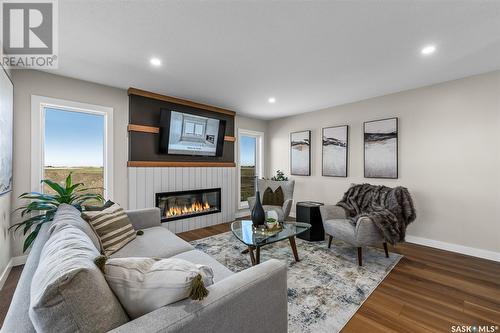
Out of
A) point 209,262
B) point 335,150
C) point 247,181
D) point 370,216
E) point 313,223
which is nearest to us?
point 209,262

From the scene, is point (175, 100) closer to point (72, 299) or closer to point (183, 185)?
point (183, 185)

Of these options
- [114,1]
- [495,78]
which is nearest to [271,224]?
[114,1]

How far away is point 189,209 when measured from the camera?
412 centimetres

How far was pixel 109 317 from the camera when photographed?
75 centimetres

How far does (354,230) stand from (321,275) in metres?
0.69

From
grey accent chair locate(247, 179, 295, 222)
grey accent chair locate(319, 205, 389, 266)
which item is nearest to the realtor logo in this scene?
grey accent chair locate(247, 179, 295, 222)

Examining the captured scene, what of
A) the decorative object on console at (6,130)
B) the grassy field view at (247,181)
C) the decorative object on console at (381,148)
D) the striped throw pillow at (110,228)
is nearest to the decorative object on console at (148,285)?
the striped throw pillow at (110,228)

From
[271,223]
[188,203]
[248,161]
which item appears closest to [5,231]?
[188,203]

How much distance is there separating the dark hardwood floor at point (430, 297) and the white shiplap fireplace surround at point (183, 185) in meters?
1.56

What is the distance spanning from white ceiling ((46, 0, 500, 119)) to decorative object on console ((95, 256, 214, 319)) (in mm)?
1783

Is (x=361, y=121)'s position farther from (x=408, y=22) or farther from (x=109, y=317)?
(x=109, y=317)

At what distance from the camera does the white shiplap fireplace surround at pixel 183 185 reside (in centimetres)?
345

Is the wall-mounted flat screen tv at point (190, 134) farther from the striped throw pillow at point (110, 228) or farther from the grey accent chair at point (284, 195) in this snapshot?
the striped throw pillow at point (110, 228)

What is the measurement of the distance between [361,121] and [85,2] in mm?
3965
